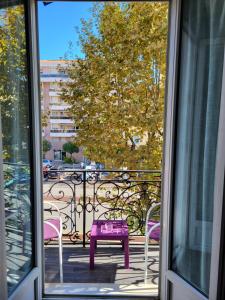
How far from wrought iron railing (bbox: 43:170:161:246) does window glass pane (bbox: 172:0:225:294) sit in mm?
1654

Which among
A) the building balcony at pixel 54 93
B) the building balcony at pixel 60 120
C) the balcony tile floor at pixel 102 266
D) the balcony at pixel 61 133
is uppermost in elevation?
the building balcony at pixel 54 93

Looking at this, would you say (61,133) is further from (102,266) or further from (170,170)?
(170,170)

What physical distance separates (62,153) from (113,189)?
1.15m

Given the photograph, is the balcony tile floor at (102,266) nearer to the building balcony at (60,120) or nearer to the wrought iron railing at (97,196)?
the wrought iron railing at (97,196)

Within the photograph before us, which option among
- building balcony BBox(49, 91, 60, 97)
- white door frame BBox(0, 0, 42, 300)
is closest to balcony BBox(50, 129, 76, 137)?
building balcony BBox(49, 91, 60, 97)

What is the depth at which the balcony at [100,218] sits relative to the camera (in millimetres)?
2512

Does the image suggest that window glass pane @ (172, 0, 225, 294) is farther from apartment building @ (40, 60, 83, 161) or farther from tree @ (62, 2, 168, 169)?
apartment building @ (40, 60, 83, 161)

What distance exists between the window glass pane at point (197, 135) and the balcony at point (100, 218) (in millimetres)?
758

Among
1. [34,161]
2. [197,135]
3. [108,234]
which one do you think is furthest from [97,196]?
[197,135]

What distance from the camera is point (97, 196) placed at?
3.72 meters

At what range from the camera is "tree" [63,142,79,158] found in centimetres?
436

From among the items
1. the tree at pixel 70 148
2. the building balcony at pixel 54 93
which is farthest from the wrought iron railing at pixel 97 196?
the building balcony at pixel 54 93

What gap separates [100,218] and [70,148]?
1.29 meters

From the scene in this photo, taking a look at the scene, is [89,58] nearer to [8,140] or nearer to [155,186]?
[155,186]
